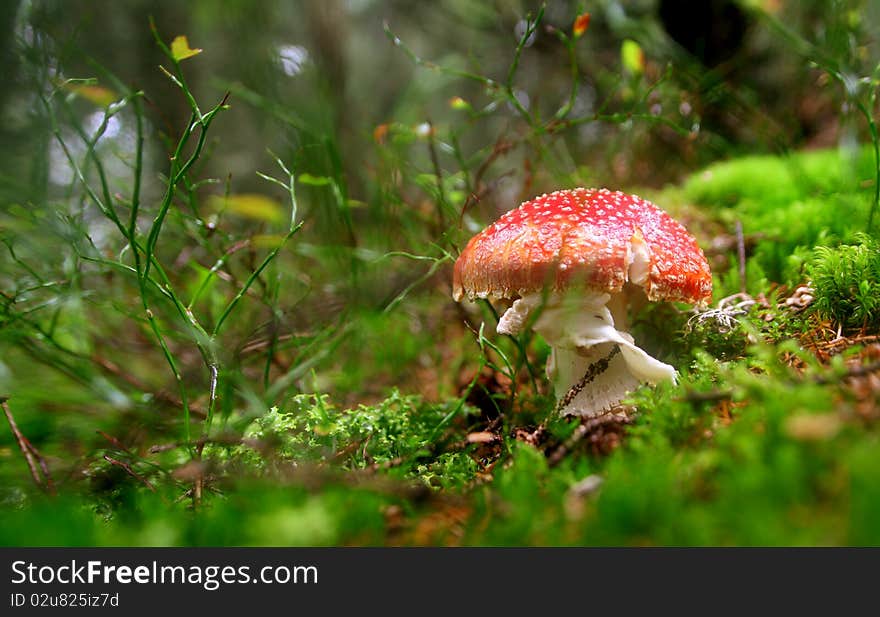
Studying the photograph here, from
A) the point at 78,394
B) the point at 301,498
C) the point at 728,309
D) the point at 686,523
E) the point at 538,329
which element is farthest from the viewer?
the point at 78,394

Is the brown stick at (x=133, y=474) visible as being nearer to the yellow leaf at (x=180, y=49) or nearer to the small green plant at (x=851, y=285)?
the yellow leaf at (x=180, y=49)

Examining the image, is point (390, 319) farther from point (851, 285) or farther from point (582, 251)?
point (851, 285)

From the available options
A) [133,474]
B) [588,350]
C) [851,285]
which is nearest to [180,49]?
[133,474]

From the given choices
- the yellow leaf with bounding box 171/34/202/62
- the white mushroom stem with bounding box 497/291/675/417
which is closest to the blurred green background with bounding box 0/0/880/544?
the yellow leaf with bounding box 171/34/202/62

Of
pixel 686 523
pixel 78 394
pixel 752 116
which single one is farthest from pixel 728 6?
Answer: pixel 78 394
